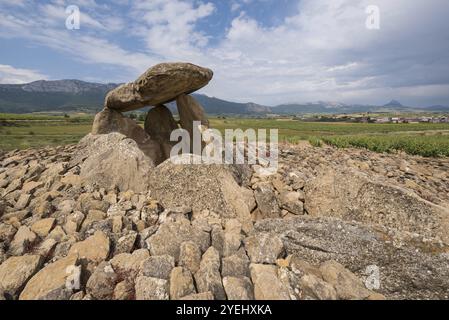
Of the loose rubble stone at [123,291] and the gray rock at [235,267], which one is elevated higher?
the gray rock at [235,267]

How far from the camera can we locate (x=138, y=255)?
17.4 feet

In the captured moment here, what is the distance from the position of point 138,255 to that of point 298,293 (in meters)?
3.15

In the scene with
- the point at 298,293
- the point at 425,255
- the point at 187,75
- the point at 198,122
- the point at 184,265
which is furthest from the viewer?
the point at 198,122

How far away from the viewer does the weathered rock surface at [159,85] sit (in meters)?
10.2

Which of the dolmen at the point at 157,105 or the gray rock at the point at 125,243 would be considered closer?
the gray rock at the point at 125,243

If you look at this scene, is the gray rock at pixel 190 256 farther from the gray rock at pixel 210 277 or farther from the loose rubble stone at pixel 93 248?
the loose rubble stone at pixel 93 248

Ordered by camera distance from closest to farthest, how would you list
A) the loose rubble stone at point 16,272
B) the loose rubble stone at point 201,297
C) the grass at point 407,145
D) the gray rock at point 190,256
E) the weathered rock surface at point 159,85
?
the loose rubble stone at point 201,297, the loose rubble stone at point 16,272, the gray rock at point 190,256, the weathered rock surface at point 159,85, the grass at point 407,145

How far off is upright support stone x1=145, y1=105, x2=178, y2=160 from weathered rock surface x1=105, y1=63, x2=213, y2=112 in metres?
1.08

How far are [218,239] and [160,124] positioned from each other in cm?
910

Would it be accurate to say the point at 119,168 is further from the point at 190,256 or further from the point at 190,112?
the point at 190,112

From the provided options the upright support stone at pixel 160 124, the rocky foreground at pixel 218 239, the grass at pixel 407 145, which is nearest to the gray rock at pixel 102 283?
the rocky foreground at pixel 218 239

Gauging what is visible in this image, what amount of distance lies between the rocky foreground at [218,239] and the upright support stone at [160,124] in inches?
209
